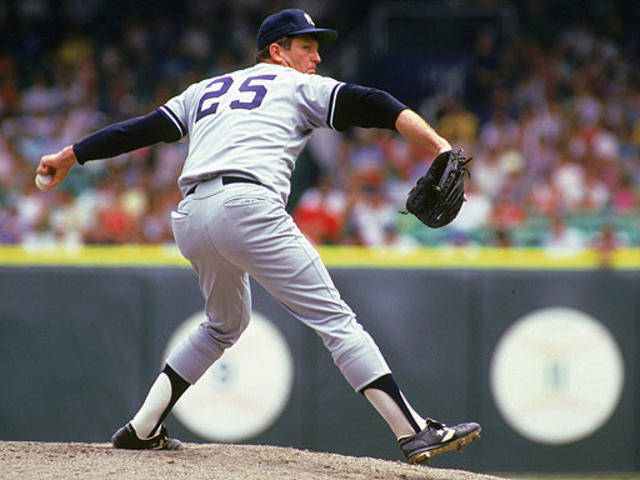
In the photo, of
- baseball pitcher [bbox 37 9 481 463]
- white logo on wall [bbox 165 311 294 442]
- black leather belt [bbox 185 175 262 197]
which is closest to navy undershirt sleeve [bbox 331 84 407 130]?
baseball pitcher [bbox 37 9 481 463]

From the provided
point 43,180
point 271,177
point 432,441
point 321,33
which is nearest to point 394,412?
point 432,441

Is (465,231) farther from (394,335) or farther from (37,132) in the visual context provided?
(37,132)

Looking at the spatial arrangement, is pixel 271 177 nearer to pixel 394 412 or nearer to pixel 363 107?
pixel 363 107

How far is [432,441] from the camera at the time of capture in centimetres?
338

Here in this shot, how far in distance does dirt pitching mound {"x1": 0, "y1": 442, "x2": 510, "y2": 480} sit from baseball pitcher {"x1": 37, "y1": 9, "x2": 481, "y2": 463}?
416mm

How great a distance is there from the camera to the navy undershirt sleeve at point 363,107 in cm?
336

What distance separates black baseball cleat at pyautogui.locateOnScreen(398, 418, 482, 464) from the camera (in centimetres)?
338

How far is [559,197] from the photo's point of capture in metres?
8.80

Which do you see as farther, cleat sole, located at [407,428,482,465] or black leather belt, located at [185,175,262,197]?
black leather belt, located at [185,175,262,197]

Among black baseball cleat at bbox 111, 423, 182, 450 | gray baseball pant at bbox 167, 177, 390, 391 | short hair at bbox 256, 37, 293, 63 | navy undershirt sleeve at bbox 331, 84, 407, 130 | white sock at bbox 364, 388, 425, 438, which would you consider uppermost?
short hair at bbox 256, 37, 293, 63

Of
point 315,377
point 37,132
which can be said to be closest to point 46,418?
point 315,377

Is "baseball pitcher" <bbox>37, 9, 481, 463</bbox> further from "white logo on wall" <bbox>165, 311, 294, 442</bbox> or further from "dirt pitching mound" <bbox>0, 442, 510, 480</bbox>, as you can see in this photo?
"white logo on wall" <bbox>165, 311, 294, 442</bbox>

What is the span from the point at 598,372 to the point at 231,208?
3.74m

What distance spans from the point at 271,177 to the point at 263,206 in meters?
0.14
